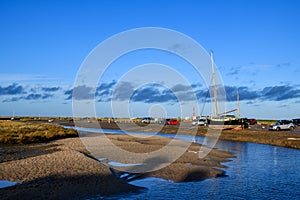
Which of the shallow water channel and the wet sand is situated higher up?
the wet sand

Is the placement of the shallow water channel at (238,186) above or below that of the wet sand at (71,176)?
below

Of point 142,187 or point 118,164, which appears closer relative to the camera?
point 142,187

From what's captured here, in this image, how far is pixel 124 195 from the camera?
52.5ft

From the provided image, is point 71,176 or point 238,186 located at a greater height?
point 71,176

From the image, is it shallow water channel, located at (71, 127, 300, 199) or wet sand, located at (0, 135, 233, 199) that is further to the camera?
shallow water channel, located at (71, 127, 300, 199)

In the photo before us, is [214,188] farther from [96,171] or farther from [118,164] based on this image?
[118,164]

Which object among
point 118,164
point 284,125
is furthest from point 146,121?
point 118,164

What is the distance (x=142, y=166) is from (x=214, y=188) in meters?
7.69

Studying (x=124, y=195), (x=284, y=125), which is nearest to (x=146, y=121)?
(x=284, y=125)

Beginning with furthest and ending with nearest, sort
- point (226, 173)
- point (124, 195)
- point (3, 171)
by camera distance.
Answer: point (226, 173), point (3, 171), point (124, 195)

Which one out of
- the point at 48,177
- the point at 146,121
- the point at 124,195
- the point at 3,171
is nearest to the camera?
the point at 124,195

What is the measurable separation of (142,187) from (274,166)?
1250 centimetres

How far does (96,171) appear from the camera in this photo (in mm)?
20266

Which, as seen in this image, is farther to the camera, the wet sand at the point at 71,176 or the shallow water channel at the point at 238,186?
the shallow water channel at the point at 238,186
